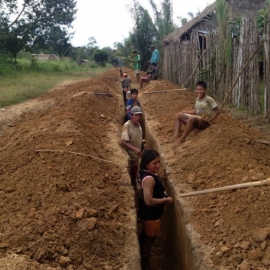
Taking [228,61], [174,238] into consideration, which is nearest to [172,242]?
[174,238]

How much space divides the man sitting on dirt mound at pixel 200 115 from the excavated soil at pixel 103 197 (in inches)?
6.3

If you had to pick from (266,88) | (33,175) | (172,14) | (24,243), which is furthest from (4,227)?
(172,14)

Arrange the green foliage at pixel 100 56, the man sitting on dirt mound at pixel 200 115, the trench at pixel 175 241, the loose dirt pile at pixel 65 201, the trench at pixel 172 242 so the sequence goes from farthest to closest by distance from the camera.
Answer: the green foliage at pixel 100 56 < the man sitting on dirt mound at pixel 200 115 < the trench at pixel 172 242 < the trench at pixel 175 241 < the loose dirt pile at pixel 65 201

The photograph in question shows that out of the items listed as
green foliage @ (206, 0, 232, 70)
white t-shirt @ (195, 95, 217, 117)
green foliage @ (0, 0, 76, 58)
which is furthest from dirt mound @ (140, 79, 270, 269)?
green foliage @ (0, 0, 76, 58)

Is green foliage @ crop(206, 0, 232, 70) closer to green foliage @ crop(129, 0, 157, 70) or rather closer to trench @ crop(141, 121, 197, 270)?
trench @ crop(141, 121, 197, 270)

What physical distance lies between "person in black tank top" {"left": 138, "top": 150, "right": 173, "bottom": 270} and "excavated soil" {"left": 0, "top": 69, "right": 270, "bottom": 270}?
0.21 meters

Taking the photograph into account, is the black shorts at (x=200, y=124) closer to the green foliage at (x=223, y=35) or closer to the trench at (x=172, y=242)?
the trench at (x=172, y=242)

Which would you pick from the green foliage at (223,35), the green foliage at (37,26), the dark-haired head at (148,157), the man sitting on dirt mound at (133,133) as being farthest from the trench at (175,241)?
the green foliage at (37,26)

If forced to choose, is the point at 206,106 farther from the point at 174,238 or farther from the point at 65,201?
the point at 65,201

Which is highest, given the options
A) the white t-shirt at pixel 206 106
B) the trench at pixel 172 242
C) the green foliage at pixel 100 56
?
the green foliage at pixel 100 56

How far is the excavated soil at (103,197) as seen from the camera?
3.07 metres

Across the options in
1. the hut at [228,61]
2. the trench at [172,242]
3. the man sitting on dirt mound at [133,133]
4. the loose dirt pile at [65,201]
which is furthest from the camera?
the hut at [228,61]

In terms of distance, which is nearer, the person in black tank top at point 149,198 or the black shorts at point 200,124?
the person in black tank top at point 149,198

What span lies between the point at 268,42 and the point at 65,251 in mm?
5343
